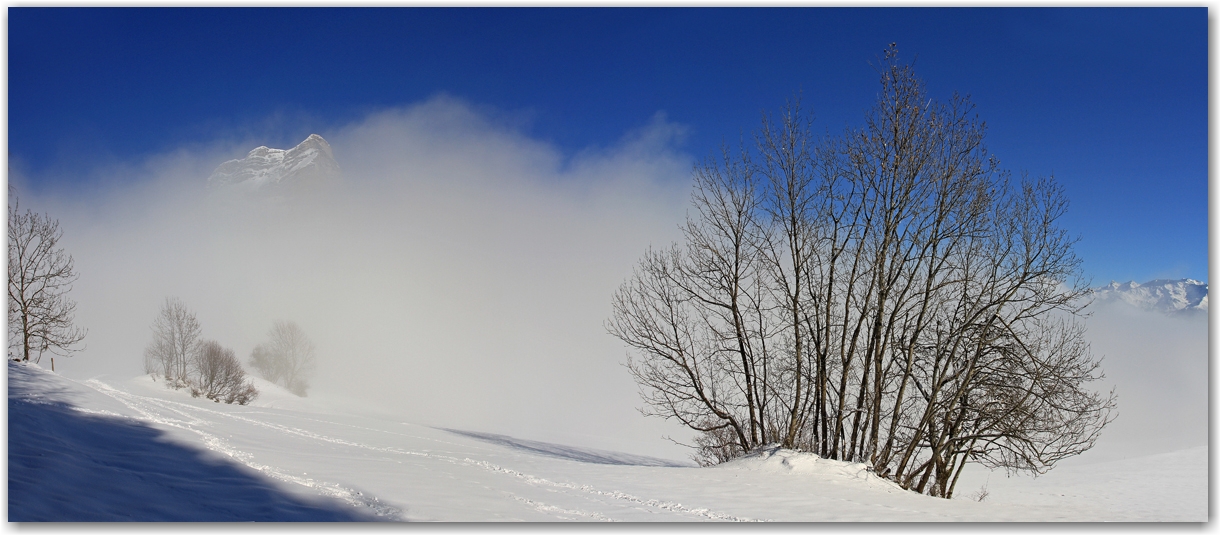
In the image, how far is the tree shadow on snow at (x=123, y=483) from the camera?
10.3 ft

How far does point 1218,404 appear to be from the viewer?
180 inches

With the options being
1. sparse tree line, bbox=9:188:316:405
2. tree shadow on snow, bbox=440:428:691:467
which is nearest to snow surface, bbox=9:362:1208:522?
sparse tree line, bbox=9:188:316:405

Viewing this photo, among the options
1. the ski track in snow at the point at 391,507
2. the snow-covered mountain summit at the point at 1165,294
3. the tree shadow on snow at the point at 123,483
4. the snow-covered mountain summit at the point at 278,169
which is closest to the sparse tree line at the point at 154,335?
the tree shadow on snow at the point at 123,483

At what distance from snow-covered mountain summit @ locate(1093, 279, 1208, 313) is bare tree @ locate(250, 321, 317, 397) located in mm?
55355

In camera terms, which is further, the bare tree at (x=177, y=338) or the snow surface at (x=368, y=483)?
the bare tree at (x=177, y=338)

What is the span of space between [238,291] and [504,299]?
50932 millimetres

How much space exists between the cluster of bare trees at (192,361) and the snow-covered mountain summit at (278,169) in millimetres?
95124

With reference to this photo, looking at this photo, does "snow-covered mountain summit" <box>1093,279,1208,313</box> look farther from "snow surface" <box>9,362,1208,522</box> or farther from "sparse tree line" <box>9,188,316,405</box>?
"sparse tree line" <box>9,188,316,405</box>

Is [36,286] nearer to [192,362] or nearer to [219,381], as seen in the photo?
[219,381]

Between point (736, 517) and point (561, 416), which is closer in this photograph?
point (736, 517)

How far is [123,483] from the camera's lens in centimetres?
353

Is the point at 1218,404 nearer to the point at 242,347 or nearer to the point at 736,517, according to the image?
the point at 736,517

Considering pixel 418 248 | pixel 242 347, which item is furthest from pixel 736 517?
pixel 418 248

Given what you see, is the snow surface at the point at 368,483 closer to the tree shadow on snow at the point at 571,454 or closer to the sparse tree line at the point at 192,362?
the tree shadow on snow at the point at 571,454
